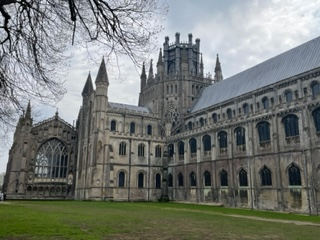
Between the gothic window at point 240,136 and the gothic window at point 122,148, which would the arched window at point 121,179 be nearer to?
the gothic window at point 122,148

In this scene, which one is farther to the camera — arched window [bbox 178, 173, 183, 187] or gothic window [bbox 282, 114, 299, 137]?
arched window [bbox 178, 173, 183, 187]

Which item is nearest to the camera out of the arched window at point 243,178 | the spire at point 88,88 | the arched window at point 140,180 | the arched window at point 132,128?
the arched window at point 243,178

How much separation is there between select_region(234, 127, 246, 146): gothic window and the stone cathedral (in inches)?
6.8

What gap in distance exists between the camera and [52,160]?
55625 mm

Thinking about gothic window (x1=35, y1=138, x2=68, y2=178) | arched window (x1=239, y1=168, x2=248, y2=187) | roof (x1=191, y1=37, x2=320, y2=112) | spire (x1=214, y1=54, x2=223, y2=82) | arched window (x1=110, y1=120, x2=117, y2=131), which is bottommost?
arched window (x1=239, y1=168, x2=248, y2=187)

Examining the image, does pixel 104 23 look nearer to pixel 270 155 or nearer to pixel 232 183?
pixel 270 155

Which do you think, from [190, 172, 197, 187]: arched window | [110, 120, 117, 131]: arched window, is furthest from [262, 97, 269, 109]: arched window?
[110, 120, 117, 131]: arched window

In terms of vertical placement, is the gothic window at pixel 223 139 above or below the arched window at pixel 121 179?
above

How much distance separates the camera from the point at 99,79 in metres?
54.1

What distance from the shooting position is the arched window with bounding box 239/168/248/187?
37.8 metres

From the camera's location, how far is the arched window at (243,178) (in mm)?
37850

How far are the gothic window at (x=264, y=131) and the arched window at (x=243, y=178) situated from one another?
475cm

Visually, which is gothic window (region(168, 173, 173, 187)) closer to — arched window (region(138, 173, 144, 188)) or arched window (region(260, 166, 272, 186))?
arched window (region(138, 173, 144, 188))

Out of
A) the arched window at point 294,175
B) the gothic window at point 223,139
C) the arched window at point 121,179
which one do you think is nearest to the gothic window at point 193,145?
the gothic window at point 223,139
